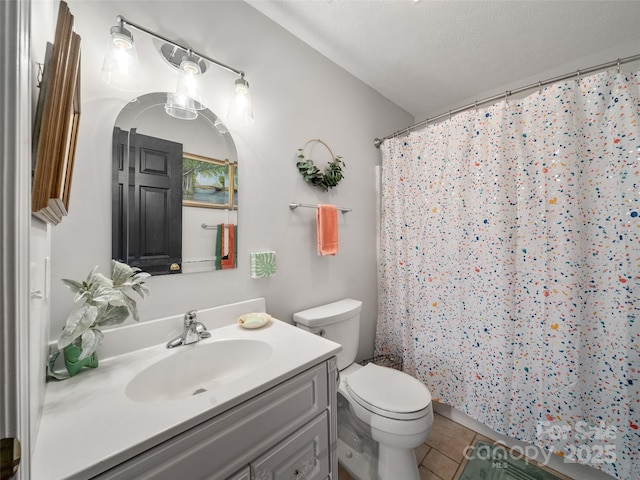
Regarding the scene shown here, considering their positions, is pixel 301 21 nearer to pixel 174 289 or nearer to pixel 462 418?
pixel 174 289

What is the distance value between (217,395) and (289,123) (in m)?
1.38

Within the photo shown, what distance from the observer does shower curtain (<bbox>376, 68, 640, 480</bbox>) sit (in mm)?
1140

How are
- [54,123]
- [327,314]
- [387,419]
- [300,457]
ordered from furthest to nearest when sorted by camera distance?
[327,314] < [387,419] < [300,457] < [54,123]

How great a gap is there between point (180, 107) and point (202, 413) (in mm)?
1140

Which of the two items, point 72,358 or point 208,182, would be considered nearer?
point 72,358

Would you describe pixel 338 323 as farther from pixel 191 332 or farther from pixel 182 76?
pixel 182 76

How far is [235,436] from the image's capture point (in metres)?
0.70

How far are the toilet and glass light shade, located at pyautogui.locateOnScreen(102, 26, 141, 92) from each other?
1.28m

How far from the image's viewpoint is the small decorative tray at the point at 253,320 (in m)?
1.14

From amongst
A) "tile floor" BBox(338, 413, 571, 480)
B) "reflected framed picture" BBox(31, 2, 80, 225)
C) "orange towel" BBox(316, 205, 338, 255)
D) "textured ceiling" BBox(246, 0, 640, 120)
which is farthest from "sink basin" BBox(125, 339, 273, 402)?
"textured ceiling" BBox(246, 0, 640, 120)

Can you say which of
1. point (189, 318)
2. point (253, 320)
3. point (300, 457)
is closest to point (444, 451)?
point (300, 457)

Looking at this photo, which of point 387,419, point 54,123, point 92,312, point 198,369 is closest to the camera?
point 54,123

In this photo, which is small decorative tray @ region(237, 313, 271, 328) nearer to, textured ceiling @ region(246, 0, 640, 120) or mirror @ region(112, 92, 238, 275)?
mirror @ region(112, 92, 238, 275)

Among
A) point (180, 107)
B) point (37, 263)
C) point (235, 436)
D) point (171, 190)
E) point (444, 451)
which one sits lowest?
point (444, 451)
